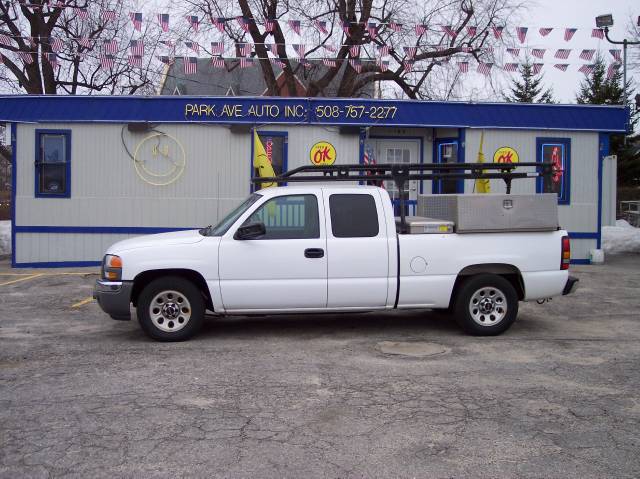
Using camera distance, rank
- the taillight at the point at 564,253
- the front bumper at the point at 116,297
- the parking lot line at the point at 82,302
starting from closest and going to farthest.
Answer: the front bumper at the point at 116,297 → the taillight at the point at 564,253 → the parking lot line at the point at 82,302

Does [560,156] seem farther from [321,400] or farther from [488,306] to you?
[321,400]

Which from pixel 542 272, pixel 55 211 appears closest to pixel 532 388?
pixel 542 272

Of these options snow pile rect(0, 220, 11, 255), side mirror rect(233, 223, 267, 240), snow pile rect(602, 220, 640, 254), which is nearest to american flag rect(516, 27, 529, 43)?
snow pile rect(602, 220, 640, 254)

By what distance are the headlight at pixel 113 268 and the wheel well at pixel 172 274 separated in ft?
0.64

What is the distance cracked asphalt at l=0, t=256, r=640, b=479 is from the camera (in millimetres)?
4395

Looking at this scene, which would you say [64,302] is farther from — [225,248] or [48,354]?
[225,248]

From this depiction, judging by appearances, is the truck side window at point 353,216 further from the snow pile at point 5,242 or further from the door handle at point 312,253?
the snow pile at point 5,242

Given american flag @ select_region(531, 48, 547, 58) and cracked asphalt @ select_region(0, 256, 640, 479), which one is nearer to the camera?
cracked asphalt @ select_region(0, 256, 640, 479)

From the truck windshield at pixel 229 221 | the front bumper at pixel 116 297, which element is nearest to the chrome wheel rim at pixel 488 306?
the truck windshield at pixel 229 221

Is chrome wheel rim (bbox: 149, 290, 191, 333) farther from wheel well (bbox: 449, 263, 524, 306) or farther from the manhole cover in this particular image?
wheel well (bbox: 449, 263, 524, 306)

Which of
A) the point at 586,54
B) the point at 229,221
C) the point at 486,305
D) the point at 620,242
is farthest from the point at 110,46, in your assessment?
the point at 620,242

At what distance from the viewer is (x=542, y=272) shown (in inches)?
316

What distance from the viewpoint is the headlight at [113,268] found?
24.6 ft

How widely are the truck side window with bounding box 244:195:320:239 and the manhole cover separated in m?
1.45
